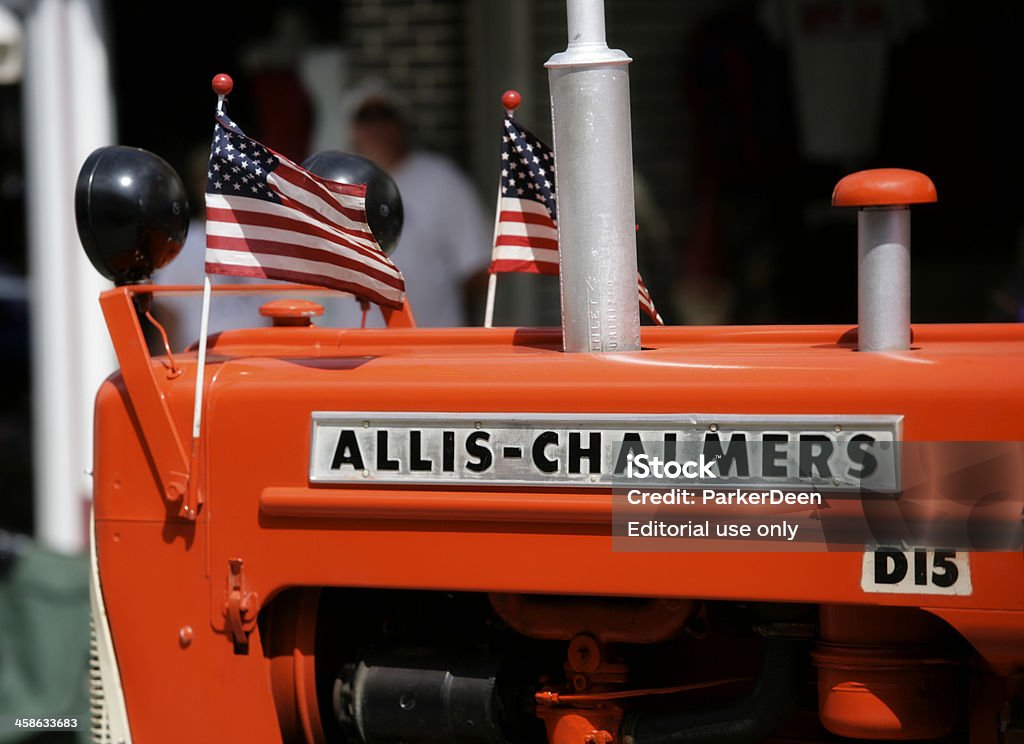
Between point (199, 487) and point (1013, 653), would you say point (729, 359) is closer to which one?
point (1013, 653)

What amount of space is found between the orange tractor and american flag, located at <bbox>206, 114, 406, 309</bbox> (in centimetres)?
17

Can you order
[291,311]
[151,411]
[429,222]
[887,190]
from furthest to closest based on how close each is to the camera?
[429,222]
[291,311]
[151,411]
[887,190]

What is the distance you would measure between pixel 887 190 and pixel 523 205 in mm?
944

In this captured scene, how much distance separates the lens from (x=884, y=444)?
228 cm

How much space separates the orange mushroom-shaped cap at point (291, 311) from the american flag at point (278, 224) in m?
0.30

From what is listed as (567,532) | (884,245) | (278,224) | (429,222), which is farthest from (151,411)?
(429,222)

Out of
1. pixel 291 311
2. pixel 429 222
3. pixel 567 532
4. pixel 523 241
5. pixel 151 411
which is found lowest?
pixel 567 532

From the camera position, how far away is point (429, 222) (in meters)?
6.23

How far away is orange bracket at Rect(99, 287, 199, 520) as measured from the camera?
104 inches

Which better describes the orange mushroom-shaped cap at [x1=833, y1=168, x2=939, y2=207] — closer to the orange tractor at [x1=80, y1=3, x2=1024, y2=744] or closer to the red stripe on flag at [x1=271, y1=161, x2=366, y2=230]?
the orange tractor at [x1=80, y1=3, x2=1024, y2=744]

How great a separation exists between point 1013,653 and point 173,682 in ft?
4.79

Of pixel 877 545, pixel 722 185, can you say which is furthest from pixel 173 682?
pixel 722 185

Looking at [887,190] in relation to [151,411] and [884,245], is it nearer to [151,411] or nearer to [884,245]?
[884,245]

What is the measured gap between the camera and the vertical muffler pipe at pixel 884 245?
2395 mm
